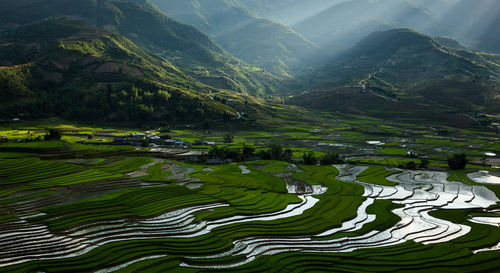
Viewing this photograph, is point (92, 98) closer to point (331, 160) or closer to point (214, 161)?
point (214, 161)

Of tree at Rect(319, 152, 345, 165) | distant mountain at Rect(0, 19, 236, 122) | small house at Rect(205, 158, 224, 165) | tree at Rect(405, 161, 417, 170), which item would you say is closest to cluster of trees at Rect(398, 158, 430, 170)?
tree at Rect(405, 161, 417, 170)

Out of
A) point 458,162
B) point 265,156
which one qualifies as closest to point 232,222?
point 265,156

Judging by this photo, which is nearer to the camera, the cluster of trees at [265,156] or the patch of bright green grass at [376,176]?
the patch of bright green grass at [376,176]

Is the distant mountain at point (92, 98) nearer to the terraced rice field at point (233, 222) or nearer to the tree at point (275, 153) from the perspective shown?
the tree at point (275, 153)

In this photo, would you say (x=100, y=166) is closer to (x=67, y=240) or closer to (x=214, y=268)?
(x=67, y=240)

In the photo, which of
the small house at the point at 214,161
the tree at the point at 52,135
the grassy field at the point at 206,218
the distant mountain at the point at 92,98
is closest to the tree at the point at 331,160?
the grassy field at the point at 206,218

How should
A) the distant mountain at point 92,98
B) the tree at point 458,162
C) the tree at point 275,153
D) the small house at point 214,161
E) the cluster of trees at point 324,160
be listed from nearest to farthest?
the tree at point 458,162, the small house at point 214,161, the cluster of trees at point 324,160, the tree at point 275,153, the distant mountain at point 92,98

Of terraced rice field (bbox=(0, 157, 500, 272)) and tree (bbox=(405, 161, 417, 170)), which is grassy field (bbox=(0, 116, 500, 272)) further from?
tree (bbox=(405, 161, 417, 170))

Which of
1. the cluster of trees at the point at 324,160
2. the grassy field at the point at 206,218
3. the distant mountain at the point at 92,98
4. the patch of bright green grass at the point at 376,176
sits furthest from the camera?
the distant mountain at the point at 92,98

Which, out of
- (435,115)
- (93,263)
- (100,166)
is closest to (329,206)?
(93,263)

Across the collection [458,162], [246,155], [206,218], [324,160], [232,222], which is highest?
[246,155]
